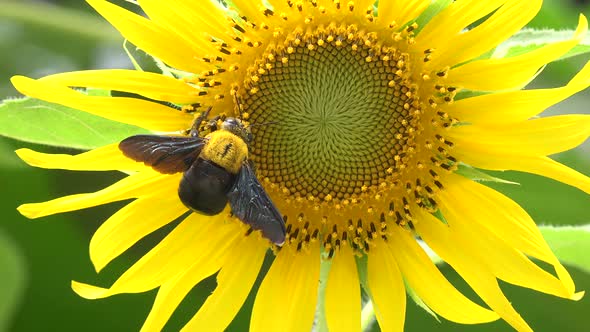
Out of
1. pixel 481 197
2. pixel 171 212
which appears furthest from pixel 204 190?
pixel 481 197

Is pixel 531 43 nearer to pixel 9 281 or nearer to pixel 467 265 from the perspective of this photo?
pixel 467 265

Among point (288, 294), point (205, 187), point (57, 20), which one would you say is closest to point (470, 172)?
point (288, 294)

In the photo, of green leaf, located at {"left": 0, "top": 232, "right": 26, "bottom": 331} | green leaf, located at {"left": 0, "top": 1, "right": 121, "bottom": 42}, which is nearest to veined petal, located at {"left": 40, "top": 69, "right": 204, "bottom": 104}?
green leaf, located at {"left": 0, "top": 232, "right": 26, "bottom": 331}

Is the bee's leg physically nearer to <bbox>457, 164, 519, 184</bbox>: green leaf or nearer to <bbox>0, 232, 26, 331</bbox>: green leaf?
<bbox>457, 164, 519, 184</bbox>: green leaf

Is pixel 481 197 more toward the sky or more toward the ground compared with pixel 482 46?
more toward the ground

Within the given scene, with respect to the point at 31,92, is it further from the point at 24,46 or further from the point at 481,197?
the point at 24,46

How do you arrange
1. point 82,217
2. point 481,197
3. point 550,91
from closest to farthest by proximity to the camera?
1. point 550,91
2. point 481,197
3. point 82,217
